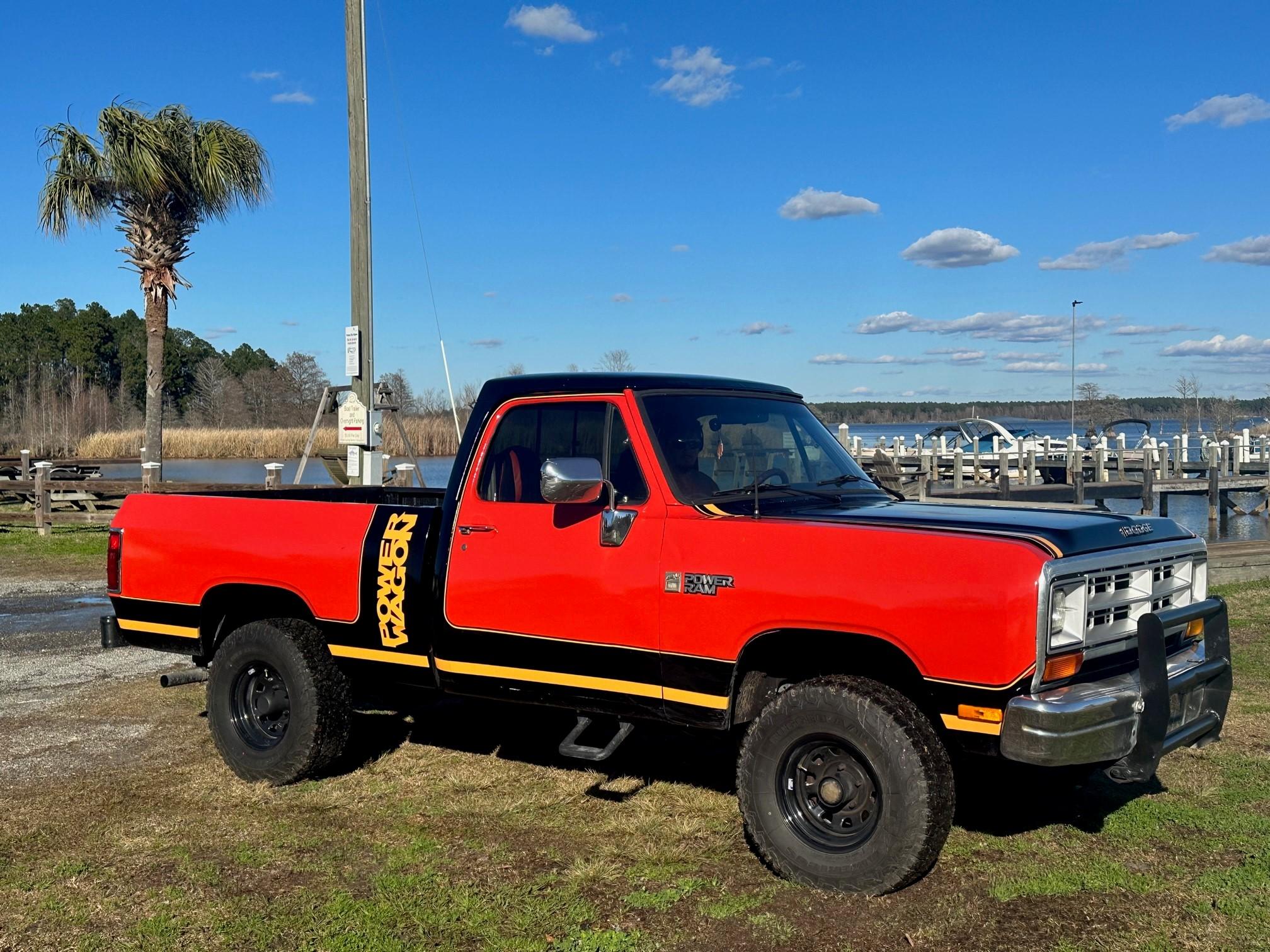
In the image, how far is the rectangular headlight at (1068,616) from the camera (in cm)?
414

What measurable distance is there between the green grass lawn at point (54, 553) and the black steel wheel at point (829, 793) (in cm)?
1255

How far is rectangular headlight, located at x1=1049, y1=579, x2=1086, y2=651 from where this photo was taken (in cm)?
414

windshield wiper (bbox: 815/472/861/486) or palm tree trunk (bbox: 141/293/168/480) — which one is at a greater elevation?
palm tree trunk (bbox: 141/293/168/480)

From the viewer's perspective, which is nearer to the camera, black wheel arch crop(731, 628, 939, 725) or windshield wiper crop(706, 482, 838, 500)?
black wheel arch crop(731, 628, 939, 725)

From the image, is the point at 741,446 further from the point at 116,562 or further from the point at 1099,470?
the point at 1099,470

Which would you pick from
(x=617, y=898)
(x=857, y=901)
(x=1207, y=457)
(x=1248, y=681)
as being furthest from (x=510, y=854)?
(x=1207, y=457)

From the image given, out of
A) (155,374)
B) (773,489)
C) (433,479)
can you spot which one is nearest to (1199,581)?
(773,489)

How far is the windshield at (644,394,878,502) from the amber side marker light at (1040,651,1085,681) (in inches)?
59.3

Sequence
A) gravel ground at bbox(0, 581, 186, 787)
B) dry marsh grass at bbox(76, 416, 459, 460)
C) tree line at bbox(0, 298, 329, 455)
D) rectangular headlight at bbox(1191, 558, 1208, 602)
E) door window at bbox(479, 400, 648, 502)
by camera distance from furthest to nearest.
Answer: tree line at bbox(0, 298, 329, 455) → dry marsh grass at bbox(76, 416, 459, 460) → gravel ground at bbox(0, 581, 186, 787) → door window at bbox(479, 400, 648, 502) → rectangular headlight at bbox(1191, 558, 1208, 602)

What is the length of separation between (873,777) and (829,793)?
227mm

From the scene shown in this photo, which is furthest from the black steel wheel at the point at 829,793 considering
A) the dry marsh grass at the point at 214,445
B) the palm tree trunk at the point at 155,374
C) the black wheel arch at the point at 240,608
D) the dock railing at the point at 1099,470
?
the dry marsh grass at the point at 214,445

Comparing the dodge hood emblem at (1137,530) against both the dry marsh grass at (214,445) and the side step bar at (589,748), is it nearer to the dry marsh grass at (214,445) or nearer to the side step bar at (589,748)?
the side step bar at (589,748)

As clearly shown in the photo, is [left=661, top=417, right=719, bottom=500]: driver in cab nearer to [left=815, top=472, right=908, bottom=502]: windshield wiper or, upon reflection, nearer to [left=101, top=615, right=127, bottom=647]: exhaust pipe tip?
[left=815, top=472, right=908, bottom=502]: windshield wiper

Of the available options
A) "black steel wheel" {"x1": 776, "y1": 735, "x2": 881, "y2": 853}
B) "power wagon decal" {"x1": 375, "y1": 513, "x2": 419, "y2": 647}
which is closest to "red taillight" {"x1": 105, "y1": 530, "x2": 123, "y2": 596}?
"power wagon decal" {"x1": 375, "y1": 513, "x2": 419, "y2": 647}
